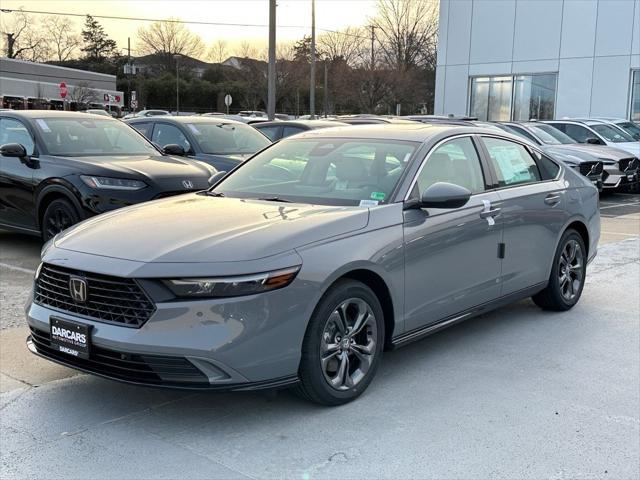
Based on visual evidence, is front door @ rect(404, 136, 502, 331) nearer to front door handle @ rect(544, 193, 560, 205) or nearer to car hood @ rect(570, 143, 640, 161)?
front door handle @ rect(544, 193, 560, 205)

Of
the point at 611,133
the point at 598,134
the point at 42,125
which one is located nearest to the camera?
the point at 42,125

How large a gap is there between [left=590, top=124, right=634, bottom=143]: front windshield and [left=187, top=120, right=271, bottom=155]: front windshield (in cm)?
1054

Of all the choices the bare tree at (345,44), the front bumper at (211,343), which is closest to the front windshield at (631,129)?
the front bumper at (211,343)

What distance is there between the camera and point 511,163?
552cm

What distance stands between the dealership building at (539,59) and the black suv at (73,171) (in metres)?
23.2

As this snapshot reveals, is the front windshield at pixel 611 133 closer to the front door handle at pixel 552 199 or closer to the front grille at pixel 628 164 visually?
the front grille at pixel 628 164

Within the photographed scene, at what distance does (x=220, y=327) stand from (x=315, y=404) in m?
0.88

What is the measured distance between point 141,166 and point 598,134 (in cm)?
1329

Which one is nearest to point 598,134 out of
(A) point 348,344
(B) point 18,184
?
(B) point 18,184

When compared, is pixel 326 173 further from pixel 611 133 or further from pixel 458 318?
pixel 611 133

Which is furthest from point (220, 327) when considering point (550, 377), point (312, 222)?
point (550, 377)

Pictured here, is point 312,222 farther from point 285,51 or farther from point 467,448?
point 285,51

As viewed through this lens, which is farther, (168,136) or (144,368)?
(168,136)

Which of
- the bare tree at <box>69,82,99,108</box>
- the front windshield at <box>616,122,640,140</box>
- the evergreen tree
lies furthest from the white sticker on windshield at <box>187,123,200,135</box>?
the evergreen tree
